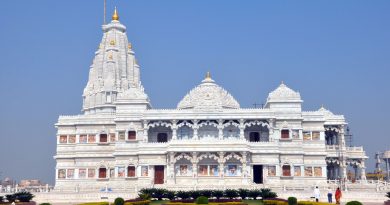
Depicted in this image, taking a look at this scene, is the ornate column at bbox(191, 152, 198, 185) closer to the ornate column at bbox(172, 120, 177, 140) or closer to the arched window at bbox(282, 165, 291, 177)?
the ornate column at bbox(172, 120, 177, 140)

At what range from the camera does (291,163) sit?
2359 inches

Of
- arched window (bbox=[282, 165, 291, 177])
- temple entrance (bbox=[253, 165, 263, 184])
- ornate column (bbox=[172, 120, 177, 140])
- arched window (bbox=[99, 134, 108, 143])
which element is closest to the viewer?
temple entrance (bbox=[253, 165, 263, 184])

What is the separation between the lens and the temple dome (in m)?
61.3

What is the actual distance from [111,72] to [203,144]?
19.0 m

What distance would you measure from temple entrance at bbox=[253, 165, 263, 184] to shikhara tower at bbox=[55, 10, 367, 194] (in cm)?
11

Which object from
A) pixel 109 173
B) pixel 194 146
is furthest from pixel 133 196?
pixel 109 173

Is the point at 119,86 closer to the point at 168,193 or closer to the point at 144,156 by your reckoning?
the point at 144,156

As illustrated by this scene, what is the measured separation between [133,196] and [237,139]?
17498mm

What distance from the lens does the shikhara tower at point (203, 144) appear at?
5750 centimetres

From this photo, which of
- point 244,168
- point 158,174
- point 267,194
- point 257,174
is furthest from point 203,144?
point 267,194

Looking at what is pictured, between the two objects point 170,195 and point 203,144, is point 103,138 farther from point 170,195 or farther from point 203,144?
point 170,195

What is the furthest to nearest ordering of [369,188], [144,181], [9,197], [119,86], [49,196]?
[119,86]
[144,181]
[369,188]
[49,196]
[9,197]

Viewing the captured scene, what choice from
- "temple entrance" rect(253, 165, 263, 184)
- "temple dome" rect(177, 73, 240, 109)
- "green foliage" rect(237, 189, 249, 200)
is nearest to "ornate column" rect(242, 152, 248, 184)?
"temple entrance" rect(253, 165, 263, 184)

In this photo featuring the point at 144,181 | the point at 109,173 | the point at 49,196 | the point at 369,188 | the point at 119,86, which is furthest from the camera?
the point at 119,86
